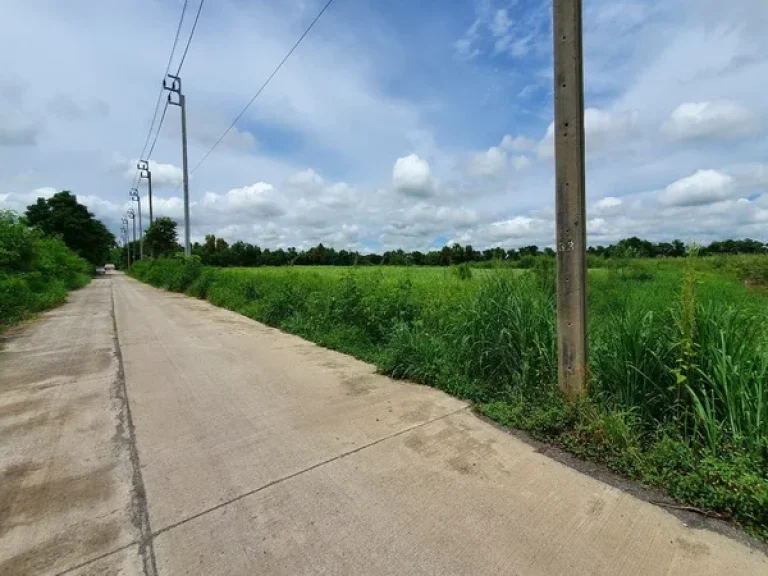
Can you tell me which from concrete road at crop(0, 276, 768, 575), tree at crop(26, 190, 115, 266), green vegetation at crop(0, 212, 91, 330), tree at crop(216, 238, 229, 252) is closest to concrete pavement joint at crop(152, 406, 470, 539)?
concrete road at crop(0, 276, 768, 575)

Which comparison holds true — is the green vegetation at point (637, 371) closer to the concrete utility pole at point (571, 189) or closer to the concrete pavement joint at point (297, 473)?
the concrete utility pole at point (571, 189)

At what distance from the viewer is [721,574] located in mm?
1716

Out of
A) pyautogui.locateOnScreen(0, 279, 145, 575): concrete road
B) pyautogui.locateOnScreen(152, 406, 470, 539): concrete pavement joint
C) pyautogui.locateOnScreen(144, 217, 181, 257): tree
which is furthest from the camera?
pyautogui.locateOnScreen(144, 217, 181, 257): tree

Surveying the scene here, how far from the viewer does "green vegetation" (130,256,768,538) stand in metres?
2.27

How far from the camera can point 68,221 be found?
128ft

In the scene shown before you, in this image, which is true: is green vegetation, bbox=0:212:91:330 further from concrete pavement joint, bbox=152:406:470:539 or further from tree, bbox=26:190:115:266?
tree, bbox=26:190:115:266

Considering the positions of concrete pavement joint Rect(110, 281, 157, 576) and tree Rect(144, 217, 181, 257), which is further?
tree Rect(144, 217, 181, 257)

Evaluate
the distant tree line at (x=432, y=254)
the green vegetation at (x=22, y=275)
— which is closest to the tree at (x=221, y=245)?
the distant tree line at (x=432, y=254)

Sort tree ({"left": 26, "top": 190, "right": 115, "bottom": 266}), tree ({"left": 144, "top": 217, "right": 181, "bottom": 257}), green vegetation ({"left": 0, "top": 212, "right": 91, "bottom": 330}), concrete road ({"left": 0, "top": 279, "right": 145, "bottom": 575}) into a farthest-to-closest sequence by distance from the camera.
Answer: tree ({"left": 144, "top": 217, "right": 181, "bottom": 257}), tree ({"left": 26, "top": 190, "right": 115, "bottom": 266}), green vegetation ({"left": 0, "top": 212, "right": 91, "bottom": 330}), concrete road ({"left": 0, "top": 279, "right": 145, "bottom": 575})

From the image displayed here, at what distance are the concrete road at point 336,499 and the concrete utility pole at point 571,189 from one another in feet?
2.90

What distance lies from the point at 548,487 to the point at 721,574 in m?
0.82

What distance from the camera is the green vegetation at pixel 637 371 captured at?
2.27m

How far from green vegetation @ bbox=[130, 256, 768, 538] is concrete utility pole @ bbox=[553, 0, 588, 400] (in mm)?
276

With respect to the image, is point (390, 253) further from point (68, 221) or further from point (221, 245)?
point (221, 245)
